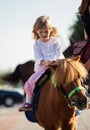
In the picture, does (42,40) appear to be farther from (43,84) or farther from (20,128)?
(20,128)

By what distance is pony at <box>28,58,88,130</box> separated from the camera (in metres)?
5.35

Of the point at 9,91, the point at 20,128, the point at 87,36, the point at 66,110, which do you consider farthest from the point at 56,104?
the point at 9,91

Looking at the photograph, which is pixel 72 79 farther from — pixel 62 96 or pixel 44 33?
pixel 44 33

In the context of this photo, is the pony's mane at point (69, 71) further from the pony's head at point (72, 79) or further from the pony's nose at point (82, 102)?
the pony's nose at point (82, 102)

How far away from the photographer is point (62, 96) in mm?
5688

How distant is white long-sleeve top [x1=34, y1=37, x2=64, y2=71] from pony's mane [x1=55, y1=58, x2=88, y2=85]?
0.73 m

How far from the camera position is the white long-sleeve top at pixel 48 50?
634cm

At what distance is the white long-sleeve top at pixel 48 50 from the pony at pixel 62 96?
0.34m

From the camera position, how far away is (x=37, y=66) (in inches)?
259

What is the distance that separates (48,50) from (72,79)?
3.49 feet

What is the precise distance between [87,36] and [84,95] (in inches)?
46.5

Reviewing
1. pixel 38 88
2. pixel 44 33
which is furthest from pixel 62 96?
pixel 44 33

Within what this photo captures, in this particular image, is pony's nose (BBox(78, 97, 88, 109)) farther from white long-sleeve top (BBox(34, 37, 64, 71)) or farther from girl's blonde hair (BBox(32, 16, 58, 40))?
girl's blonde hair (BBox(32, 16, 58, 40))

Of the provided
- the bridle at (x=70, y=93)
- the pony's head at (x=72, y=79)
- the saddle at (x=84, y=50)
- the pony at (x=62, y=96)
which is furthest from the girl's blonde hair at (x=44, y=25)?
the bridle at (x=70, y=93)
